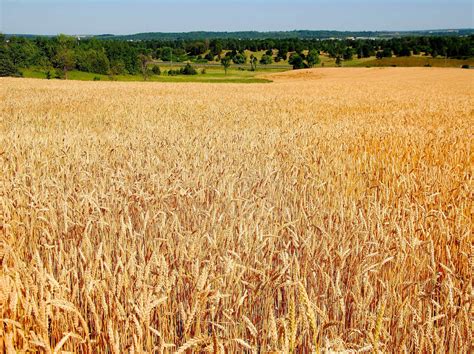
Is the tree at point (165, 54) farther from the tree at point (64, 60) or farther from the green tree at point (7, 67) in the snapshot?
the green tree at point (7, 67)

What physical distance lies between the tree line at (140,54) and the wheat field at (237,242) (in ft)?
317

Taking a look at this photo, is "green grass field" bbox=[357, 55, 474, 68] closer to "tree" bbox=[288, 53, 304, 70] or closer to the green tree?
"tree" bbox=[288, 53, 304, 70]

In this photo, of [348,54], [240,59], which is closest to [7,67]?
[240,59]

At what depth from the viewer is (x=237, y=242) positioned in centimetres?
315

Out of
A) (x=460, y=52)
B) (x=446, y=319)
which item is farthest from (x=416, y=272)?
(x=460, y=52)

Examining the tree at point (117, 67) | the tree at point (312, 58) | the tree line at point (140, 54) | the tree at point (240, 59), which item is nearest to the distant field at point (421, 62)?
the tree line at point (140, 54)

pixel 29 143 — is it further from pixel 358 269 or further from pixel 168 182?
pixel 358 269

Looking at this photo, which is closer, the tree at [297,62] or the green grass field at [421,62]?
the green grass field at [421,62]

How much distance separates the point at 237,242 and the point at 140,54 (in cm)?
12542

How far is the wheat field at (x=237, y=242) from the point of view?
2.06m

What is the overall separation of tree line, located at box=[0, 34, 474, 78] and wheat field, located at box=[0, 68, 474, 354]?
96.7 meters

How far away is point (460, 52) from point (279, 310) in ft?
398

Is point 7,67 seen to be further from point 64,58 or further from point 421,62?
point 421,62

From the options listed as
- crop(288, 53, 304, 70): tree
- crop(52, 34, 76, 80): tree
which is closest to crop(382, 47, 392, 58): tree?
crop(288, 53, 304, 70): tree
